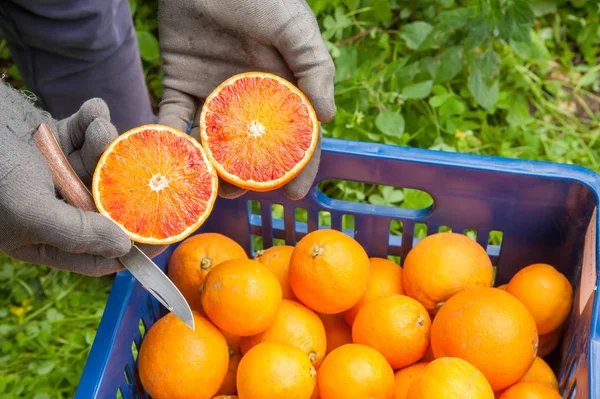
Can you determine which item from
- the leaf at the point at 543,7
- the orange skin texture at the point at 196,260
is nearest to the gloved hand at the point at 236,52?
the orange skin texture at the point at 196,260

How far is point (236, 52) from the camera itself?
4.99 feet

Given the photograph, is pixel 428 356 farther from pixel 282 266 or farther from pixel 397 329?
pixel 282 266

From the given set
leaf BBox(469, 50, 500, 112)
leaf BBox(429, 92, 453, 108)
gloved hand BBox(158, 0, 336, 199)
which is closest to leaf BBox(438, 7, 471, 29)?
leaf BBox(469, 50, 500, 112)

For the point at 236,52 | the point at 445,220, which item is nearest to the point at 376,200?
the point at 445,220

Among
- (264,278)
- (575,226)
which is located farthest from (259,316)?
(575,226)

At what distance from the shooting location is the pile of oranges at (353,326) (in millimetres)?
1242

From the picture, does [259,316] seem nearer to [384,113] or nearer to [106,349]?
[106,349]

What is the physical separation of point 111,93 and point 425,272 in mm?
1173

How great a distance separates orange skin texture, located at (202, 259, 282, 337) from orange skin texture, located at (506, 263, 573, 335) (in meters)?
0.53

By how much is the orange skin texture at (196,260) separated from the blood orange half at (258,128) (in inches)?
7.3

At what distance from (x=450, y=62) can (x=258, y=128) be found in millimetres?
1010

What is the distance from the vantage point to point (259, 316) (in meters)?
1.30

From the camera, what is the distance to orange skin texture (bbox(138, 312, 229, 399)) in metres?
1.27

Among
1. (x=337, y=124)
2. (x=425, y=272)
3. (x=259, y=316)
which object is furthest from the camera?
(x=337, y=124)
